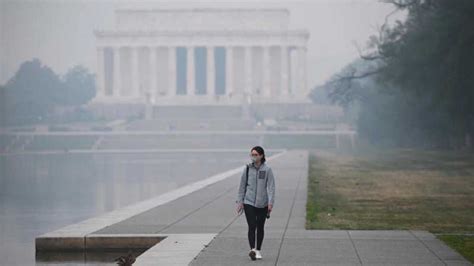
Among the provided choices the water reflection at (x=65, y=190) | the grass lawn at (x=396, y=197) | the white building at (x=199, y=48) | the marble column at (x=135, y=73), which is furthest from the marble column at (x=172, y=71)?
the grass lawn at (x=396, y=197)

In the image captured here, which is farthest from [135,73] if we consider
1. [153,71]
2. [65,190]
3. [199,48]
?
[65,190]

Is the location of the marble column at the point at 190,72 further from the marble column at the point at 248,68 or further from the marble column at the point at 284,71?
the marble column at the point at 284,71

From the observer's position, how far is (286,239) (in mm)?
19672

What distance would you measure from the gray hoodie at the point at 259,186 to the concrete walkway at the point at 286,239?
2.76 ft

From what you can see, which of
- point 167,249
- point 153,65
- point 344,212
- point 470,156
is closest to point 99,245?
point 167,249

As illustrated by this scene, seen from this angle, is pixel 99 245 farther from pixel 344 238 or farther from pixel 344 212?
pixel 344 212

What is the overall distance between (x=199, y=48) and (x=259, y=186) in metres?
Answer: 127

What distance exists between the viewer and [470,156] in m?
57.1

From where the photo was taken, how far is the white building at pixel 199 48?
135250 millimetres

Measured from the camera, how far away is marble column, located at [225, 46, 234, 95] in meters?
137

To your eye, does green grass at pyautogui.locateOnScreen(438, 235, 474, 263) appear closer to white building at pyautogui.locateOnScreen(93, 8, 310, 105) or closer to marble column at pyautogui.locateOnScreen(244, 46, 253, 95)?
white building at pyautogui.locateOnScreen(93, 8, 310, 105)

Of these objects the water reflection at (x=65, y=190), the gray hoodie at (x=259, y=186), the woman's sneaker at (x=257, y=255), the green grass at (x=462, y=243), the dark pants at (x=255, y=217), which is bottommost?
the water reflection at (x=65, y=190)

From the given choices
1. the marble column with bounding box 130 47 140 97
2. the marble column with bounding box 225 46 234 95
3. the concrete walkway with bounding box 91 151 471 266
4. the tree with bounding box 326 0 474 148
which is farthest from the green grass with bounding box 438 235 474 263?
the marble column with bounding box 130 47 140 97

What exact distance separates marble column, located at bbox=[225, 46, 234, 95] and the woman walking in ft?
393
